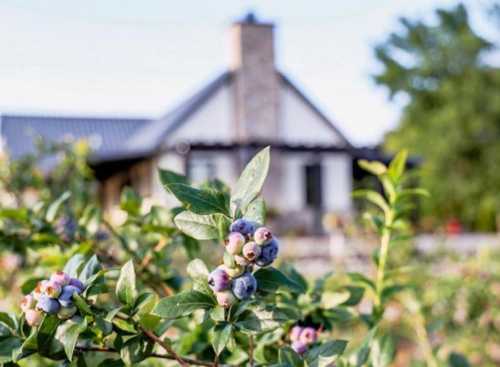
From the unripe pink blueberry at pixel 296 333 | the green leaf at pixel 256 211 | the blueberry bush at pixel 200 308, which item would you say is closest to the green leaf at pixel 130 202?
the blueberry bush at pixel 200 308

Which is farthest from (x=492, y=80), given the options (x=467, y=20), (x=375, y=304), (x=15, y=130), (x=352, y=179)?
(x=375, y=304)

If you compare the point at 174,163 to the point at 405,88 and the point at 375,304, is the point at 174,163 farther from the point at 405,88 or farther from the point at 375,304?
the point at 375,304

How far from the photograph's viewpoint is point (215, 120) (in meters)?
16.2

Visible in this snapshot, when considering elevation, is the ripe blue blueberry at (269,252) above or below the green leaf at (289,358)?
above

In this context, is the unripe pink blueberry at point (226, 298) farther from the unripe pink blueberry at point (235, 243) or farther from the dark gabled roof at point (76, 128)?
the dark gabled roof at point (76, 128)

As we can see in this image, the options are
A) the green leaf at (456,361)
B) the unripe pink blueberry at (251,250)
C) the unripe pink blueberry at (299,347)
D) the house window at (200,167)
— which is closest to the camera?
the unripe pink blueberry at (251,250)

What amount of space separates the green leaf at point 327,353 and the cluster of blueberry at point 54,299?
7.9 inches

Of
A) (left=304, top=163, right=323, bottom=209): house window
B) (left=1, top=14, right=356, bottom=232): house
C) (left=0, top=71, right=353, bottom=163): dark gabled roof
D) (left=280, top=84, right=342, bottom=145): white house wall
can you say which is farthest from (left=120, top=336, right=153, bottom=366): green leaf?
(left=280, top=84, right=342, bottom=145): white house wall

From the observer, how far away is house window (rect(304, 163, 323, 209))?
1642 centimetres

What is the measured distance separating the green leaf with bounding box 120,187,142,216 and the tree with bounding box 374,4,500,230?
805 inches

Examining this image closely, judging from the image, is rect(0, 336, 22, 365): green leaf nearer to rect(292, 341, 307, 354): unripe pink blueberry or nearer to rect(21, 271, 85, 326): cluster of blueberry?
rect(21, 271, 85, 326): cluster of blueberry

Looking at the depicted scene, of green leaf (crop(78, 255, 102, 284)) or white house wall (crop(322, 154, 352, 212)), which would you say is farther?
white house wall (crop(322, 154, 352, 212))

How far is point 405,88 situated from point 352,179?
8032 mm

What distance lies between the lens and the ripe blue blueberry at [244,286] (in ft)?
1.93
